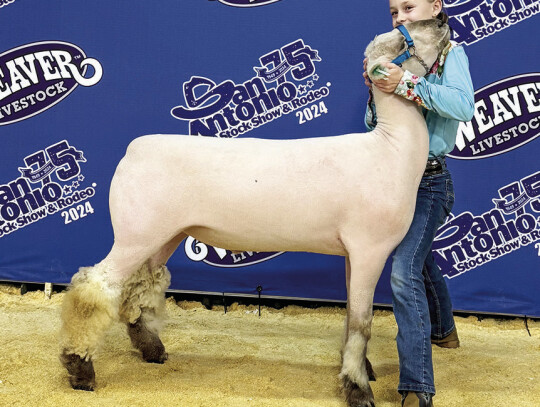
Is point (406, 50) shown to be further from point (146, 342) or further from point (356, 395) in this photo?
point (146, 342)

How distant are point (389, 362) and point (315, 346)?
457mm

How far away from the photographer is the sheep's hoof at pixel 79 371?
2881 mm

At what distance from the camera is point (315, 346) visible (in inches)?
146

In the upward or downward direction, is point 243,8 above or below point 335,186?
above

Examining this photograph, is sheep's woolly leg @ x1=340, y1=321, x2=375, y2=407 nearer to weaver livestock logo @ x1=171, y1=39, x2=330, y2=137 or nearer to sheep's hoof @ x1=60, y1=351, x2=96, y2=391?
sheep's hoof @ x1=60, y1=351, x2=96, y2=391

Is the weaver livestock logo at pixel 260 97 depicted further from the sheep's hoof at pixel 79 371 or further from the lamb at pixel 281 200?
the sheep's hoof at pixel 79 371

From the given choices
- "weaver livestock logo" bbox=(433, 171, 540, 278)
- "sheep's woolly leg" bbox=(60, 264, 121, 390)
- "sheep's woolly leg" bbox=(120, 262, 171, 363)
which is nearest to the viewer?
"sheep's woolly leg" bbox=(60, 264, 121, 390)

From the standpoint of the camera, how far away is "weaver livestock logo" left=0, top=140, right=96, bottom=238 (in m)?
4.24

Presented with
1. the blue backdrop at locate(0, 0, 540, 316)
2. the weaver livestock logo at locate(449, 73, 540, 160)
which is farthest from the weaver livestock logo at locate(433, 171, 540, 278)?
the weaver livestock logo at locate(449, 73, 540, 160)

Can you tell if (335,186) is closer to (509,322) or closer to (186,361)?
(186,361)

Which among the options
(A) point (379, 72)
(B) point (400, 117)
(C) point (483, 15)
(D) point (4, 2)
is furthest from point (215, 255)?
(C) point (483, 15)

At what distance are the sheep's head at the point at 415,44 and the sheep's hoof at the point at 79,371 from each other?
1.80 meters

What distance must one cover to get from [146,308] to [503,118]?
8.06 feet

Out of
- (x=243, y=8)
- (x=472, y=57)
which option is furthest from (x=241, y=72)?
(x=472, y=57)
